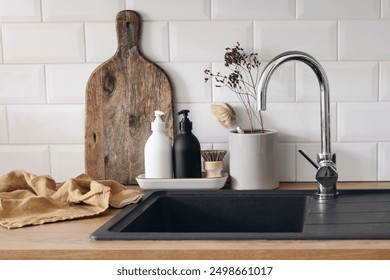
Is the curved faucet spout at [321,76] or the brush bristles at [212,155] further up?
the curved faucet spout at [321,76]

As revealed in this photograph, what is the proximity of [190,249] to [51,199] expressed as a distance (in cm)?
44

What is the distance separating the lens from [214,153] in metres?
1.58

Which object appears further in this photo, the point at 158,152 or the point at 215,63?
the point at 215,63

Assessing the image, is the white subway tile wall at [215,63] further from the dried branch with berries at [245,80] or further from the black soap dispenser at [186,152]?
the black soap dispenser at [186,152]

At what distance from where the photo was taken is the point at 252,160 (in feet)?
5.01

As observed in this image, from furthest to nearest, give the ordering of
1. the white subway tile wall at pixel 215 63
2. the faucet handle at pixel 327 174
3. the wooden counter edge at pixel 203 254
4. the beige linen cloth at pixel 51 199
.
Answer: the white subway tile wall at pixel 215 63
the faucet handle at pixel 327 174
the beige linen cloth at pixel 51 199
the wooden counter edge at pixel 203 254

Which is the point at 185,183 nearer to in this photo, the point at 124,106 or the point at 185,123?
the point at 185,123

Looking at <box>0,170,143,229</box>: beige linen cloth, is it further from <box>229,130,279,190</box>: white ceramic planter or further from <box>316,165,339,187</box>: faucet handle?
<box>316,165,339,187</box>: faucet handle

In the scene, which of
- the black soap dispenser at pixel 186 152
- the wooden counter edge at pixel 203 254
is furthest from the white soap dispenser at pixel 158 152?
the wooden counter edge at pixel 203 254

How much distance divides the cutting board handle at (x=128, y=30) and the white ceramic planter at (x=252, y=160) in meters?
0.37

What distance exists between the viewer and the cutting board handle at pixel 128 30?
164 centimetres

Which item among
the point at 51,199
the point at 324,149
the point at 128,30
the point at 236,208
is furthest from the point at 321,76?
the point at 51,199

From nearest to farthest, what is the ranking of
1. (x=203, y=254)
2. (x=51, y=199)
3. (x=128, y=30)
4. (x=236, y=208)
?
(x=203, y=254), (x=51, y=199), (x=236, y=208), (x=128, y=30)

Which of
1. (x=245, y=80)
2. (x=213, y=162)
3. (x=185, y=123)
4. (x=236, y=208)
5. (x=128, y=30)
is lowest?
(x=236, y=208)
